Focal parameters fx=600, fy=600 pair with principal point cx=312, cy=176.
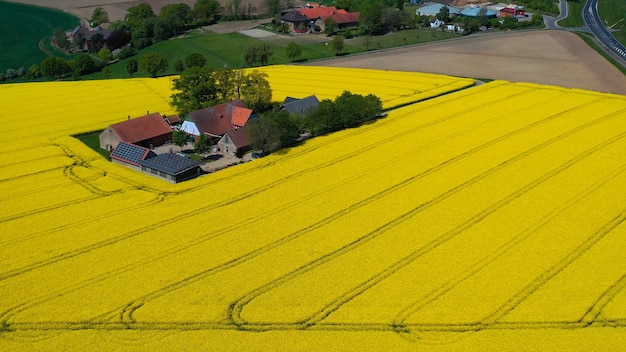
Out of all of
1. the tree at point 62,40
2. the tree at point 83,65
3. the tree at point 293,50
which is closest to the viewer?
the tree at point 83,65

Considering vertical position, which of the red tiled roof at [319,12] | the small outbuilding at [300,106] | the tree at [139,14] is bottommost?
the small outbuilding at [300,106]

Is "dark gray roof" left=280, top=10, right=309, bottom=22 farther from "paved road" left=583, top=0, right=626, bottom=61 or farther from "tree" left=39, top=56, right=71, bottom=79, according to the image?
"paved road" left=583, top=0, right=626, bottom=61

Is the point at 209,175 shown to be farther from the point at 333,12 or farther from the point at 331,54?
the point at 333,12

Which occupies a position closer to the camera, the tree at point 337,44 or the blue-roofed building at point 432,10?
the tree at point 337,44

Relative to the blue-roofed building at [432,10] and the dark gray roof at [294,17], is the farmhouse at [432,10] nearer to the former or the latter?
the blue-roofed building at [432,10]

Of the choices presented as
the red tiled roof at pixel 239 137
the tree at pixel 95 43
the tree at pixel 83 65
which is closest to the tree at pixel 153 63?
the tree at pixel 83 65

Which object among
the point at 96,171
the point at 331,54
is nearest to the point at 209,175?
the point at 96,171
